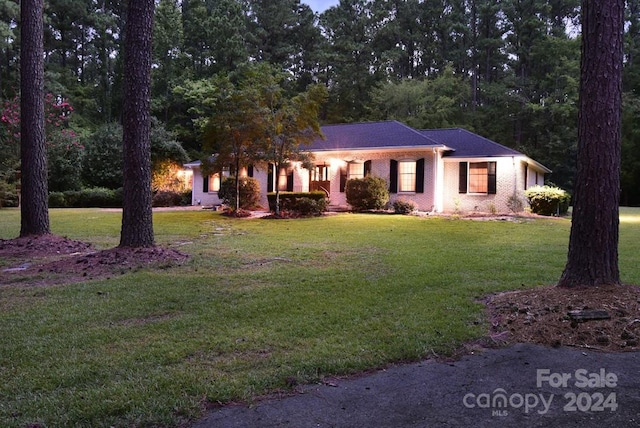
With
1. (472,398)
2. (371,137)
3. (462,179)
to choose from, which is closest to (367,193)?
(371,137)

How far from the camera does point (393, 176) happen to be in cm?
1877

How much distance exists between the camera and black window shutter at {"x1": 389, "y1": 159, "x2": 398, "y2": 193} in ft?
61.5

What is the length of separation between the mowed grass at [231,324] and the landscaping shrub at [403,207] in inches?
346

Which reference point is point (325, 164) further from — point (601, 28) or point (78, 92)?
point (78, 92)

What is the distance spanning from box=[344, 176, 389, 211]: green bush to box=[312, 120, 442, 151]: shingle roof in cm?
187

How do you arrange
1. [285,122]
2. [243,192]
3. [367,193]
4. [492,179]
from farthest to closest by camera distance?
[243,192], [492,179], [367,193], [285,122]

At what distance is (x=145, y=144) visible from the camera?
25.2ft

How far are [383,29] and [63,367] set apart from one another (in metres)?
37.6

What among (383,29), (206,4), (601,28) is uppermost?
(206,4)

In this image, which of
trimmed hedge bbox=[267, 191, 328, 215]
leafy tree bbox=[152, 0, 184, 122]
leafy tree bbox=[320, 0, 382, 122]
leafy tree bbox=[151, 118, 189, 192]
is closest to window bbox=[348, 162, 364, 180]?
trimmed hedge bbox=[267, 191, 328, 215]

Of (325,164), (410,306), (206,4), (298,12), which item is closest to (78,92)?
(206,4)

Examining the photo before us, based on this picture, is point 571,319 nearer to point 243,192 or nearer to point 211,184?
point 243,192

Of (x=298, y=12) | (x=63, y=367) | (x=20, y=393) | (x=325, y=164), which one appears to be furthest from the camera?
(x=298, y=12)

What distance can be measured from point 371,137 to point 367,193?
364cm
